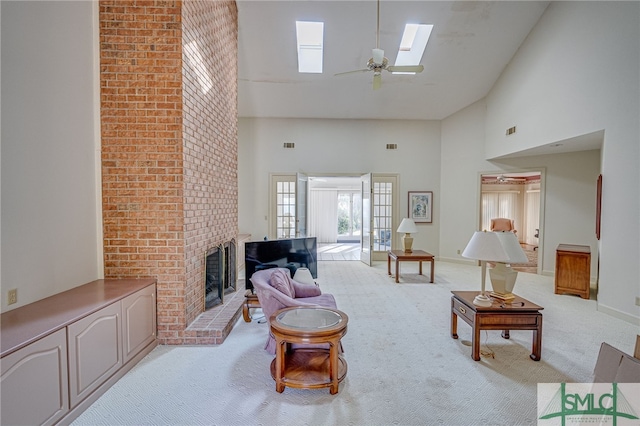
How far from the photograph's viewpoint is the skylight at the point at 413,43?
204 inches

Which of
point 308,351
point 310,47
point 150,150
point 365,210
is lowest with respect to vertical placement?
point 308,351

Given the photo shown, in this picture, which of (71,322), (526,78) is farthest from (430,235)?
(71,322)

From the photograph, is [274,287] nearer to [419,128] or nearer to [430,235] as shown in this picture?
[430,235]

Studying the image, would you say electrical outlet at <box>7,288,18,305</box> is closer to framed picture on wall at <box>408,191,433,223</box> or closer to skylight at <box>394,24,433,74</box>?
skylight at <box>394,24,433,74</box>

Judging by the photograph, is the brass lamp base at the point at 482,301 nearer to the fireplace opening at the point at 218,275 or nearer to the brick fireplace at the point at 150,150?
the brick fireplace at the point at 150,150

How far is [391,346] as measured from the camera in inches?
118

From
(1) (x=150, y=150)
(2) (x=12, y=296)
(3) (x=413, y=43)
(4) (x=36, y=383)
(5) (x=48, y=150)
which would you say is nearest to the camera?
(4) (x=36, y=383)

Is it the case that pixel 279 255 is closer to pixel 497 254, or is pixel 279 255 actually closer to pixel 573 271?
pixel 497 254

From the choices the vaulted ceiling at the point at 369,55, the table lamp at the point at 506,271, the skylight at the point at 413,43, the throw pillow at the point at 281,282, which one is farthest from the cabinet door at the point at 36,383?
A: the skylight at the point at 413,43

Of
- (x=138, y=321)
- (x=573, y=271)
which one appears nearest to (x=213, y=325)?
(x=138, y=321)

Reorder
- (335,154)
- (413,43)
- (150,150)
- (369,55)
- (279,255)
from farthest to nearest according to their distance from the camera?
1. (335,154)
2. (413,43)
3. (369,55)
4. (279,255)
5. (150,150)

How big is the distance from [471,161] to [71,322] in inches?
293

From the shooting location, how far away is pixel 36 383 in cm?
165

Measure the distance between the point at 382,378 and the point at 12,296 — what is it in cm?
286
